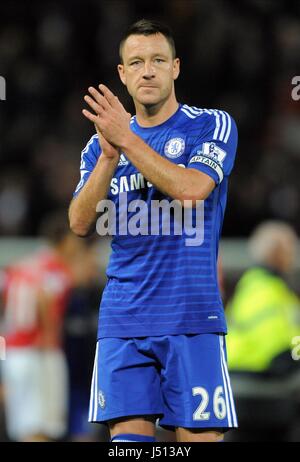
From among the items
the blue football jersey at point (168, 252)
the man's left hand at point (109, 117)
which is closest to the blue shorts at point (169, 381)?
the blue football jersey at point (168, 252)

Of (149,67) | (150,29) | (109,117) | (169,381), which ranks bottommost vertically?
(169,381)

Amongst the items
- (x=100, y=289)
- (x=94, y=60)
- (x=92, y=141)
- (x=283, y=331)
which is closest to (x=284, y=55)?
(x=94, y=60)

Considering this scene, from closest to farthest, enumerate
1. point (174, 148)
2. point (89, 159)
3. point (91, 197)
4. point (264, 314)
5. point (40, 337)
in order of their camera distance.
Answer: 1. point (91, 197)
2. point (174, 148)
3. point (89, 159)
4. point (264, 314)
5. point (40, 337)

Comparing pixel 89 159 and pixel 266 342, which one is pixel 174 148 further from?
pixel 266 342

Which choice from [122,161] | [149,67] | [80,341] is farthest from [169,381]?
[80,341]

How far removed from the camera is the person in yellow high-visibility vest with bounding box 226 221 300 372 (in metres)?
8.40

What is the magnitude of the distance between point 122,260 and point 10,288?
4.97 m

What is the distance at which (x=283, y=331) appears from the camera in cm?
844

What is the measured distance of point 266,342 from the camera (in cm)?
842

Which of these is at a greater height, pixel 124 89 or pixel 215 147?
pixel 124 89

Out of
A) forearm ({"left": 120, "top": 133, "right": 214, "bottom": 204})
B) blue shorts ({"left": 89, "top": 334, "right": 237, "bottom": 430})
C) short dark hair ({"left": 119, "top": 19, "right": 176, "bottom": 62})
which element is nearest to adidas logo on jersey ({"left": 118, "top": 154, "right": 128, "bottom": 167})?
forearm ({"left": 120, "top": 133, "right": 214, "bottom": 204})

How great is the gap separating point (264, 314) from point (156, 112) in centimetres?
423

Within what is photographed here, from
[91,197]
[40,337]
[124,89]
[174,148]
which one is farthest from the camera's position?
[124,89]
